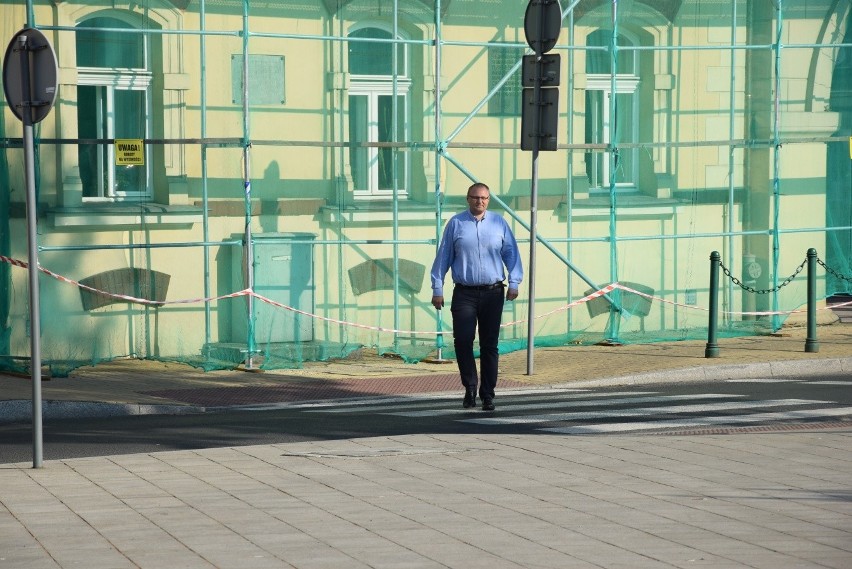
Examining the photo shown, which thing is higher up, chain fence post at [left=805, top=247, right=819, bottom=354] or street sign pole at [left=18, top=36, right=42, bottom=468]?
street sign pole at [left=18, top=36, right=42, bottom=468]

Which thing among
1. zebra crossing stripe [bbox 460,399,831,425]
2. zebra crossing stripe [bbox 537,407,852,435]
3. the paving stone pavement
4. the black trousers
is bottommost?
zebra crossing stripe [bbox 460,399,831,425]

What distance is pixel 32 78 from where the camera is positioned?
935cm

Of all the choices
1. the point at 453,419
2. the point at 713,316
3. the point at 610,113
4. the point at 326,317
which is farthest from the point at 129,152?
the point at 713,316

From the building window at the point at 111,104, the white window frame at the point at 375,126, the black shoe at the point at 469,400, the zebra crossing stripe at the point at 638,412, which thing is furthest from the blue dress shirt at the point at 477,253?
the building window at the point at 111,104

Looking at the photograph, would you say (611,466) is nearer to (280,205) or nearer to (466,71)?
(280,205)

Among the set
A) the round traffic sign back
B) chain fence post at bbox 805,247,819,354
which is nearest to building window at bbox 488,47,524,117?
chain fence post at bbox 805,247,819,354

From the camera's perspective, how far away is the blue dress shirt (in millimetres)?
12789

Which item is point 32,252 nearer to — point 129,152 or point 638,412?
point 638,412

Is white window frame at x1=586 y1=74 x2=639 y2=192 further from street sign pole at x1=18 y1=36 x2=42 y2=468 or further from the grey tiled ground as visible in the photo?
street sign pole at x1=18 y1=36 x2=42 y2=468

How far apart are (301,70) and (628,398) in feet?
18.2

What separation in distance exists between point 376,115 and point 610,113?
2.98m

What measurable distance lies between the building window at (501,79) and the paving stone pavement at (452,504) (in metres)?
7.70

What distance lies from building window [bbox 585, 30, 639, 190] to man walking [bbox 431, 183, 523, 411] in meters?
6.15

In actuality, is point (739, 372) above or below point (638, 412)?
below
